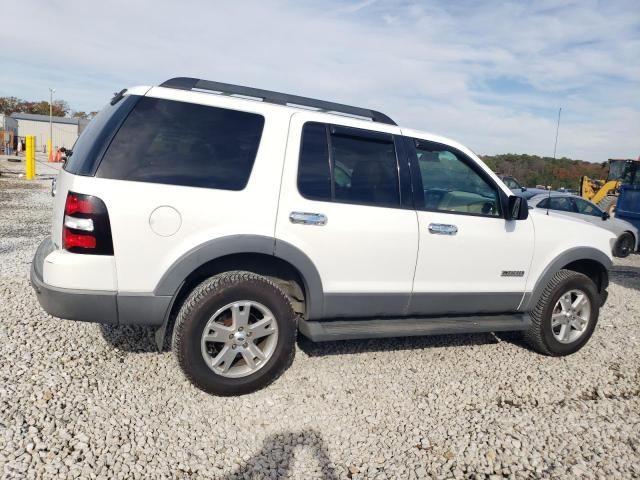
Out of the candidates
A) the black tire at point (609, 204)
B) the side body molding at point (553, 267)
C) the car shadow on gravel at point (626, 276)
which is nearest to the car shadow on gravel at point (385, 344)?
the side body molding at point (553, 267)

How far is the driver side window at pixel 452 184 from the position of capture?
389cm

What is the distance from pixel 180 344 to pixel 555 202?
10271mm

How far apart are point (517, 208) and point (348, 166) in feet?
4.86

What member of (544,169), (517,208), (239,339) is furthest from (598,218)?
(544,169)

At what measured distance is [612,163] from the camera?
17.8 metres

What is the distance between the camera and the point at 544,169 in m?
34.8

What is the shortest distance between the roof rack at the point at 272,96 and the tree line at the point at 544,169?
28.2 meters

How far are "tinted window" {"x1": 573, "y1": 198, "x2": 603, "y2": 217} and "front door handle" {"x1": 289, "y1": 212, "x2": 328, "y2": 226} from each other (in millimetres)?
10114

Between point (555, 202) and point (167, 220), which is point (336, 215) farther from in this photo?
point (555, 202)

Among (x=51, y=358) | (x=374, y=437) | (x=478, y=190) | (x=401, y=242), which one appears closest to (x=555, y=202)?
(x=478, y=190)

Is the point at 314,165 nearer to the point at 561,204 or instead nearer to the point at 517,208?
the point at 517,208

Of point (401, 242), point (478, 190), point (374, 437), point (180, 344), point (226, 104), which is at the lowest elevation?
point (374, 437)

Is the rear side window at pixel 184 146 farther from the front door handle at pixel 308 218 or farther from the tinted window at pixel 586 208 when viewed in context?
the tinted window at pixel 586 208

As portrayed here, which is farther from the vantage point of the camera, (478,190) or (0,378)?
(478,190)
